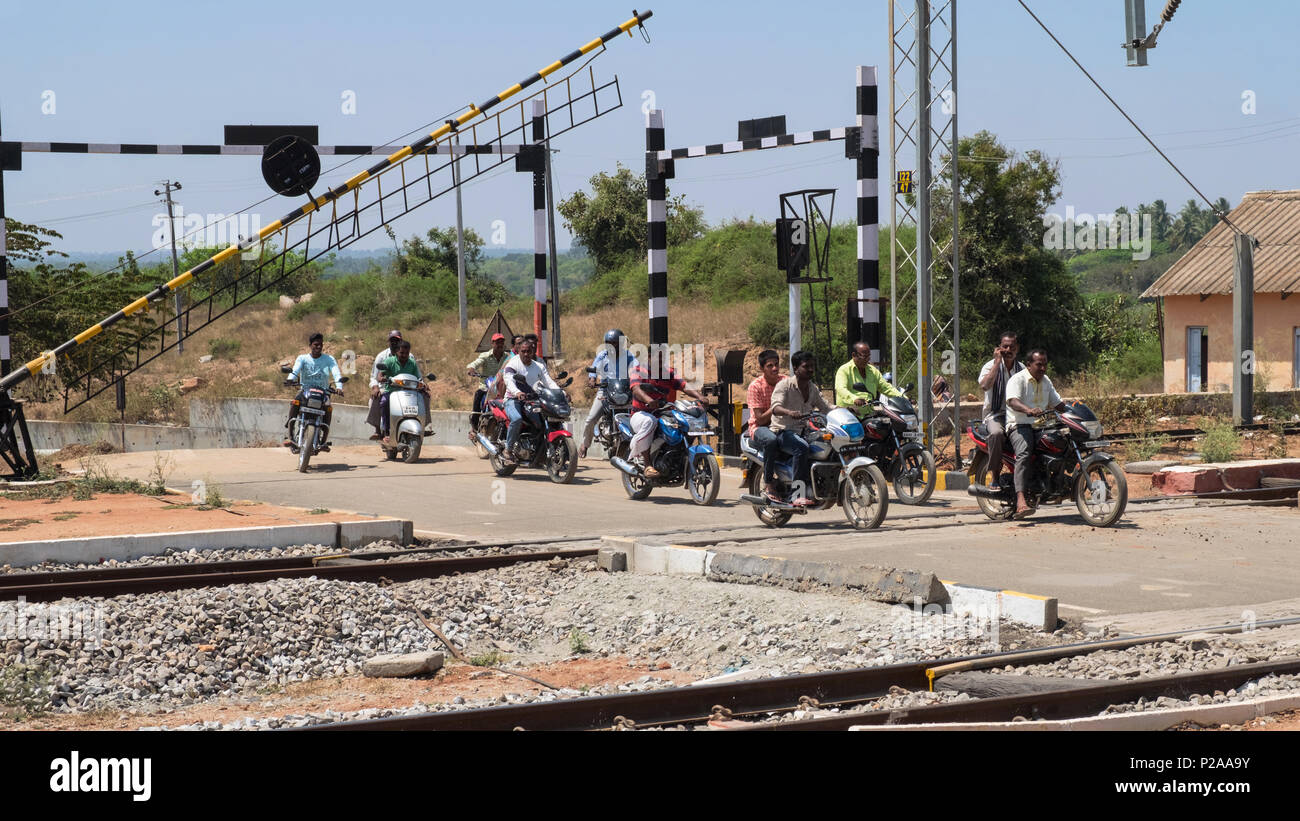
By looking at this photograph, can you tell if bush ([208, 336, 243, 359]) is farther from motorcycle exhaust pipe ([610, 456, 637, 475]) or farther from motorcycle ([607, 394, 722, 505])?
motorcycle ([607, 394, 722, 505])

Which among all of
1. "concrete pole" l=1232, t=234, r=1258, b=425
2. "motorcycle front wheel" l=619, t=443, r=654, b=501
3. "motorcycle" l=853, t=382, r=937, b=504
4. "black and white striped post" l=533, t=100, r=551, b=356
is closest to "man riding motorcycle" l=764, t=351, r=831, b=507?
"motorcycle" l=853, t=382, r=937, b=504

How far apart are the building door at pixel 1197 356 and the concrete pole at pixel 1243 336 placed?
1312 cm

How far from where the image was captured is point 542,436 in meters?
18.7

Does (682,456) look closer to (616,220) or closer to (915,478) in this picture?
(915,478)

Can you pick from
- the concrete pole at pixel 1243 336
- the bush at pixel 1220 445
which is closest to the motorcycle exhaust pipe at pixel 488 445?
the bush at pixel 1220 445

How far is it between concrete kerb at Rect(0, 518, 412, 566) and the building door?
101 feet

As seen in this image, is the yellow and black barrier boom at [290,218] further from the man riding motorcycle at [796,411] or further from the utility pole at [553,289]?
the man riding motorcycle at [796,411]

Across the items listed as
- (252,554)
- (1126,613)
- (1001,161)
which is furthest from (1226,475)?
(1001,161)

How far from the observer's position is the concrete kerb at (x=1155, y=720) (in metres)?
6.07

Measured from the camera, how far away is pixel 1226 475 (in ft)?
55.4

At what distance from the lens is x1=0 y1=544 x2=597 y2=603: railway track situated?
10586 millimetres

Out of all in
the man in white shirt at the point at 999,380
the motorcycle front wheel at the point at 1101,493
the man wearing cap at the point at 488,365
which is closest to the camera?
the motorcycle front wheel at the point at 1101,493
